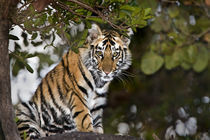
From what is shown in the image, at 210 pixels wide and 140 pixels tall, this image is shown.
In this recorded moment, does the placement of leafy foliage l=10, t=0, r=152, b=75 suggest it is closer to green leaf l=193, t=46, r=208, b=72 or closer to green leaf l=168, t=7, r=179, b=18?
green leaf l=193, t=46, r=208, b=72

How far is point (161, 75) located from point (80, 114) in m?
3.73

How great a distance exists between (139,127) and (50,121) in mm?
3572

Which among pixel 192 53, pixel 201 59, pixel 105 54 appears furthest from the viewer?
pixel 201 59

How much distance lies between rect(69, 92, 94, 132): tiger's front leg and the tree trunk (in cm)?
101

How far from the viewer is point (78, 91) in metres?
4.80

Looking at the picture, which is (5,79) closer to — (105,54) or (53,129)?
(53,129)

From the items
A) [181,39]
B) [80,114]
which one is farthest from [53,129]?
[181,39]

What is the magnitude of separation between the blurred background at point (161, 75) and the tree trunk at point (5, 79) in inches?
59.9

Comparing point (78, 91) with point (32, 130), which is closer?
point (32, 130)

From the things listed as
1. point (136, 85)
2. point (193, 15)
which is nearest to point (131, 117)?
point (136, 85)

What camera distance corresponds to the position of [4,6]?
137 inches

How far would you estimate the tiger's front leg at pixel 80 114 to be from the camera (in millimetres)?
4684

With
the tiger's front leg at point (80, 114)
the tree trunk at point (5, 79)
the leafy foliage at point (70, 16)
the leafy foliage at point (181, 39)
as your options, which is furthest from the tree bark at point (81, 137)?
the leafy foliage at point (181, 39)

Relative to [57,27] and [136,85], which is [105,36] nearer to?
[57,27]
